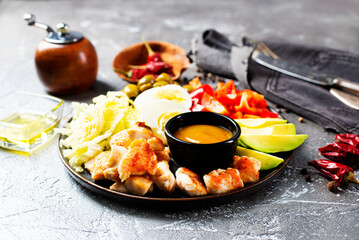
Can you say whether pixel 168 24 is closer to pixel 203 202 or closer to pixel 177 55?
pixel 177 55

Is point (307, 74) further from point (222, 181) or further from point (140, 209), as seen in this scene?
point (140, 209)

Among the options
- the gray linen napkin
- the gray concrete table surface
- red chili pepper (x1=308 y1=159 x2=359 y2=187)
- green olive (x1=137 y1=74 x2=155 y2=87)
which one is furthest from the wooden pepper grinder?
red chili pepper (x1=308 y1=159 x2=359 y2=187)

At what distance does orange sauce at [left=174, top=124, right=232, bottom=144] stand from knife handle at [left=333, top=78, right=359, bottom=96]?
1.24 m

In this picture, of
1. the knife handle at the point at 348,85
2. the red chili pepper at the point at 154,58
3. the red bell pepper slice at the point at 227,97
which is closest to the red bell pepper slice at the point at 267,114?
the red bell pepper slice at the point at 227,97

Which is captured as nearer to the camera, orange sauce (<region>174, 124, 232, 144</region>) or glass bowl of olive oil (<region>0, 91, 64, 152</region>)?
orange sauce (<region>174, 124, 232, 144</region>)

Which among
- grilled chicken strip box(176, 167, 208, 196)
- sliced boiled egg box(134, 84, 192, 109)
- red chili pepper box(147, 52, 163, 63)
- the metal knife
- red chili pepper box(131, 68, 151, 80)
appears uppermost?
the metal knife

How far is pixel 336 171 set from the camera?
222cm

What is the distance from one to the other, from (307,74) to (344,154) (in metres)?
0.97

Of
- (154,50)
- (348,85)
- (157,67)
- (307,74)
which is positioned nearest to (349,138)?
(348,85)

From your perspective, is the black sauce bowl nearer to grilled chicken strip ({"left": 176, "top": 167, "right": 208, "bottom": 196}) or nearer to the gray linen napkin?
grilled chicken strip ({"left": 176, "top": 167, "right": 208, "bottom": 196})

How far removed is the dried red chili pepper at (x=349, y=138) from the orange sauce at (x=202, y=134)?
0.85 metres

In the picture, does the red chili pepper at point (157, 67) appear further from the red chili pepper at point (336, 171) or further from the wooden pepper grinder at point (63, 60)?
the red chili pepper at point (336, 171)

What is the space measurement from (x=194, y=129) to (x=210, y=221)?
22.6 inches

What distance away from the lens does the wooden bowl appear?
141 inches
